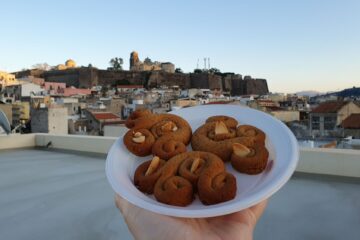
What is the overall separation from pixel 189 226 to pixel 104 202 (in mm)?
1018

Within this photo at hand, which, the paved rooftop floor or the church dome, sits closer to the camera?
the paved rooftop floor

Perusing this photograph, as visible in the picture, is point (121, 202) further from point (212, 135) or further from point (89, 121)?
point (89, 121)

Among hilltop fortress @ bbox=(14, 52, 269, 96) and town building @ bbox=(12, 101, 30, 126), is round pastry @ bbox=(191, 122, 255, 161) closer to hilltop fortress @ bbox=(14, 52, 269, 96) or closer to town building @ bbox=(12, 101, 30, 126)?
town building @ bbox=(12, 101, 30, 126)

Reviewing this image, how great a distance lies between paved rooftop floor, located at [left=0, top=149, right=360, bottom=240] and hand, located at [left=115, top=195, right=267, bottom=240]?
0.62m

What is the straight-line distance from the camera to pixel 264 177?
0.57 m

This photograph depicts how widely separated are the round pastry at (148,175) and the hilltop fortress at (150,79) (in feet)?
103

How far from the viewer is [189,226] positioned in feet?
1.82

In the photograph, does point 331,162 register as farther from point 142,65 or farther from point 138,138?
point 142,65

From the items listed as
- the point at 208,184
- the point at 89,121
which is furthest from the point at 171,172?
the point at 89,121

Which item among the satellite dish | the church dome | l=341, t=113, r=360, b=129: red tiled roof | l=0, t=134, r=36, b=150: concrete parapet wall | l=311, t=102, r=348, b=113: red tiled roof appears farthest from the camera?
the church dome

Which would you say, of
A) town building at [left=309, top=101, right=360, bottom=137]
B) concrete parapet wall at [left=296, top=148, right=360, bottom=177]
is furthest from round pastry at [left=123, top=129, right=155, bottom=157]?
town building at [left=309, top=101, right=360, bottom=137]

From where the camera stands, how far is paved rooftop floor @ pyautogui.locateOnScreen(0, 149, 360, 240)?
1.18 metres

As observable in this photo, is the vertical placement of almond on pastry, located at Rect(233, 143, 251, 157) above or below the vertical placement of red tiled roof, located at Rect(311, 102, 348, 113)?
above

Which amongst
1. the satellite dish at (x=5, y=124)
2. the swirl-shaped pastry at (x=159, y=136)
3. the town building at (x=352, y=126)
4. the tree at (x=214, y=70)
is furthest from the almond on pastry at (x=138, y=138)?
the tree at (x=214, y=70)
